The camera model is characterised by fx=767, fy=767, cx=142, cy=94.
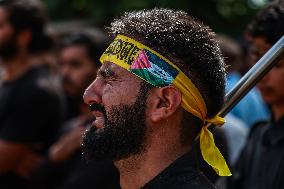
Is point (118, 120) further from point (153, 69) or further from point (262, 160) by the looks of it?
point (262, 160)

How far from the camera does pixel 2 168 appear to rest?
5285 millimetres

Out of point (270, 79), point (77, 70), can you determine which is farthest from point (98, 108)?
point (77, 70)

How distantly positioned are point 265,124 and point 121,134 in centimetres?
154

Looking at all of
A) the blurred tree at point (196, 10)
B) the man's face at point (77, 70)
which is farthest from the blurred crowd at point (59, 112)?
the blurred tree at point (196, 10)

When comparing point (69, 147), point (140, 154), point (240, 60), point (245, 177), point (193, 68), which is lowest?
point (240, 60)

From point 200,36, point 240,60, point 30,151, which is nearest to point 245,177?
point 200,36

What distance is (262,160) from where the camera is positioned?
12.8 feet

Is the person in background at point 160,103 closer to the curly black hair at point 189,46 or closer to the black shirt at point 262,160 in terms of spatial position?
the curly black hair at point 189,46

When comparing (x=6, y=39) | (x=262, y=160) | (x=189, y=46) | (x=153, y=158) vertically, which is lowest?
(x=6, y=39)

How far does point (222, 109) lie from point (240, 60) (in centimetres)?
537

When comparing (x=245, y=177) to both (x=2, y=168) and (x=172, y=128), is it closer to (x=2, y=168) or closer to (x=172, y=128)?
(x=172, y=128)

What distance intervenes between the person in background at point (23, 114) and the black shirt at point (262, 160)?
5.88ft

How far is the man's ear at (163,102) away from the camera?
2.83 metres

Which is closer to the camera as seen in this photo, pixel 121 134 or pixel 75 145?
pixel 121 134
